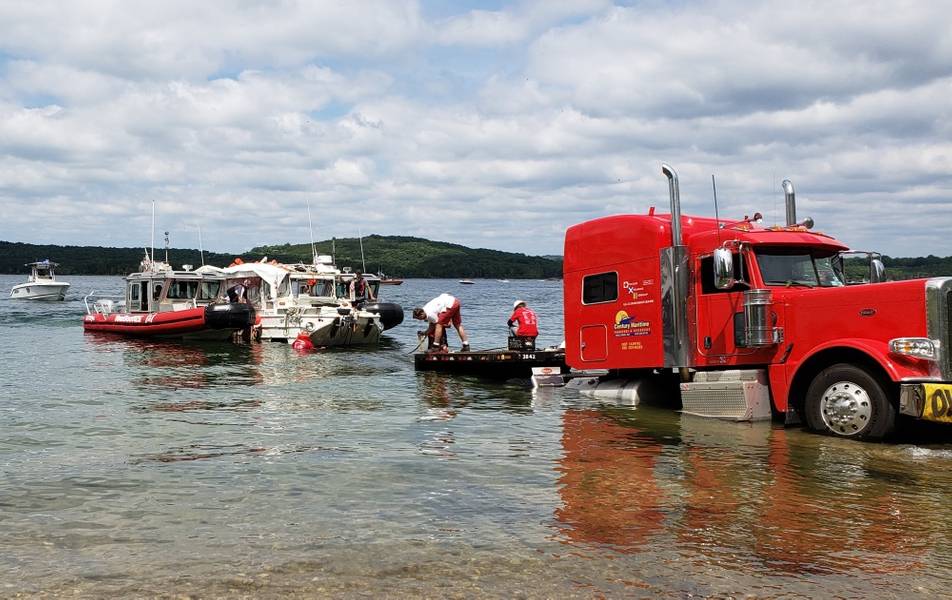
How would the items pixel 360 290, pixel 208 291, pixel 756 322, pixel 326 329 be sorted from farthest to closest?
pixel 360 290 → pixel 208 291 → pixel 326 329 → pixel 756 322

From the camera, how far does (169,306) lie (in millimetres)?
34812

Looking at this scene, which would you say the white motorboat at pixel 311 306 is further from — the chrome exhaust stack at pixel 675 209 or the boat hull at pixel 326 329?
the chrome exhaust stack at pixel 675 209

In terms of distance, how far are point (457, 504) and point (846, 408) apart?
5356 mm

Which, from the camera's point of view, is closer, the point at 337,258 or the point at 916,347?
the point at 916,347

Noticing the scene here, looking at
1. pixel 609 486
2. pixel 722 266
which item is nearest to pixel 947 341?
pixel 722 266

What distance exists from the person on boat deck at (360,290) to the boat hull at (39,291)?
50.2 m

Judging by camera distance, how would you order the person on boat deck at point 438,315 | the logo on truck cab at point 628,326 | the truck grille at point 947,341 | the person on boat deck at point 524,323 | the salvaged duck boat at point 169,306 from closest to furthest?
the truck grille at point 947,341 < the logo on truck cab at point 628,326 < the person on boat deck at point 524,323 < the person on boat deck at point 438,315 < the salvaged duck boat at point 169,306

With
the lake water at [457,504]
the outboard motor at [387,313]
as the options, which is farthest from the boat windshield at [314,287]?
the lake water at [457,504]

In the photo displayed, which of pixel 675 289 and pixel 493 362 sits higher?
pixel 675 289

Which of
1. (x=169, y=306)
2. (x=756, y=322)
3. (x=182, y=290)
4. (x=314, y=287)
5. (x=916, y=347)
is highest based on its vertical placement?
(x=182, y=290)

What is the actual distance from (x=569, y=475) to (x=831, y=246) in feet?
18.0

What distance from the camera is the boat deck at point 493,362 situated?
17547 mm

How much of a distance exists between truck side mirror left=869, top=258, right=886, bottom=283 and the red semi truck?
0.01 metres

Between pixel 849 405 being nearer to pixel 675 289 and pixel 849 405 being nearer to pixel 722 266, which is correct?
pixel 722 266
